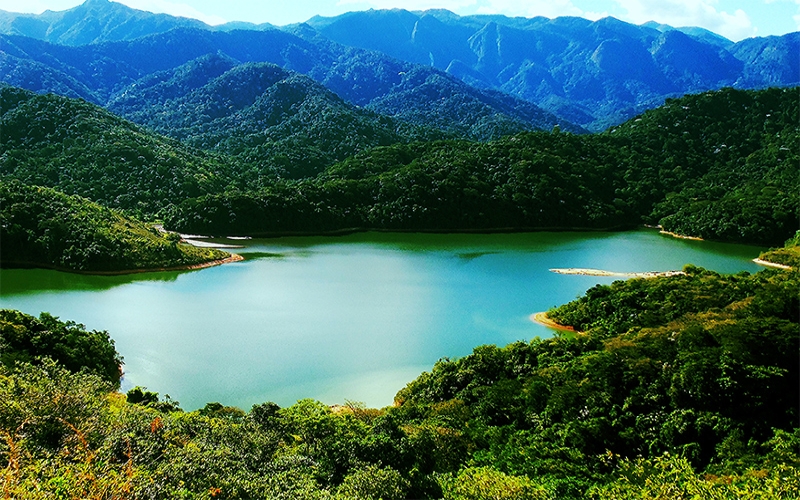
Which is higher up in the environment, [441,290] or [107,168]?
[107,168]

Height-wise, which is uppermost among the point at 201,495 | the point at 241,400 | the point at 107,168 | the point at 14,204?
the point at 107,168

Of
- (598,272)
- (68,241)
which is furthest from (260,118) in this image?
(598,272)

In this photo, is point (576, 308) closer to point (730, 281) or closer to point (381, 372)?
point (730, 281)

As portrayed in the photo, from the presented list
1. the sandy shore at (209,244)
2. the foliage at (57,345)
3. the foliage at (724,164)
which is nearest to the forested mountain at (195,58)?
the foliage at (724,164)

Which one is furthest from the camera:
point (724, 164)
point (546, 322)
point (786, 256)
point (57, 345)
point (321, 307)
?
point (724, 164)

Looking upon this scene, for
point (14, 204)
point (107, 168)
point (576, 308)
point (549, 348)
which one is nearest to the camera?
point (549, 348)

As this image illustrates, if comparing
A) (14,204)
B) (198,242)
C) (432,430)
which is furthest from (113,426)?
(198,242)

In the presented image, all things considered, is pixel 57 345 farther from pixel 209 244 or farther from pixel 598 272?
pixel 598 272
